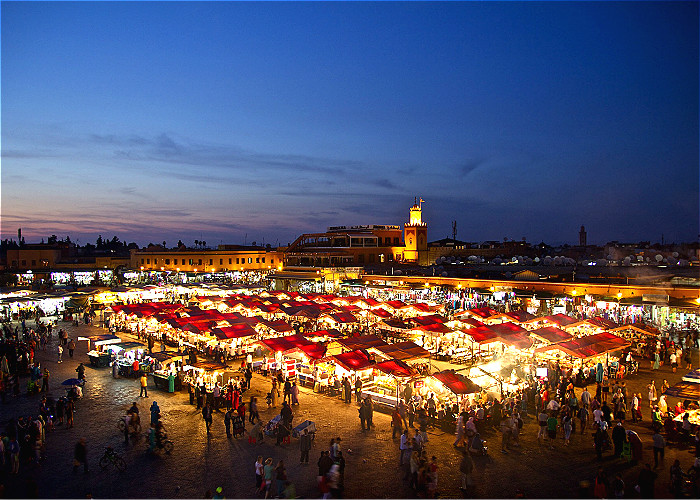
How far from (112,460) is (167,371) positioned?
664 cm

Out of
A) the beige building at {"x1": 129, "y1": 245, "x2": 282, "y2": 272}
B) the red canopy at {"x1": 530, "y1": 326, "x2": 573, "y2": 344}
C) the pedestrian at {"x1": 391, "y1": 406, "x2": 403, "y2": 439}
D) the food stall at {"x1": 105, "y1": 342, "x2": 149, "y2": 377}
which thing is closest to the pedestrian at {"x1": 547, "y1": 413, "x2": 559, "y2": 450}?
the pedestrian at {"x1": 391, "y1": 406, "x2": 403, "y2": 439}

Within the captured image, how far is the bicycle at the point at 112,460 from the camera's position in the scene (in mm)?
9992

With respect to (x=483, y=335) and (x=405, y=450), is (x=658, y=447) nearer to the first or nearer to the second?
(x=405, y=450)

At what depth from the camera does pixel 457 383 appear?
12.6 meters

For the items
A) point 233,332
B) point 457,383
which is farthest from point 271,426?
point 233,332

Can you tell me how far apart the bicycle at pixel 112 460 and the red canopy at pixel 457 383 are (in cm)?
765

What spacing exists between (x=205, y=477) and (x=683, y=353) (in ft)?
61.1

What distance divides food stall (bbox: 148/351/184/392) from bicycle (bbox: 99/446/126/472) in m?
5.38

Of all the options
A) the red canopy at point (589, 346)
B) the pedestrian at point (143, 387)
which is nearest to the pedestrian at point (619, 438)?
the red canopy at point (589, 346)

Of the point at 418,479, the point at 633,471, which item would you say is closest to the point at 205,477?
the point at 418,479

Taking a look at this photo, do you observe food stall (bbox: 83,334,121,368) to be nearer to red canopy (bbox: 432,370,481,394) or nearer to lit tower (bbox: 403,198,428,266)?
red canopy (bbox: 432,370,481,394)

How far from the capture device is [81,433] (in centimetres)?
1216

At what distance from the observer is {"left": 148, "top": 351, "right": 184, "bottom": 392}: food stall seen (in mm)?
15570

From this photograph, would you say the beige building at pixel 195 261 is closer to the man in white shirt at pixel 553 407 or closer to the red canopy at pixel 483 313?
the red canopy at pixel 483 313
